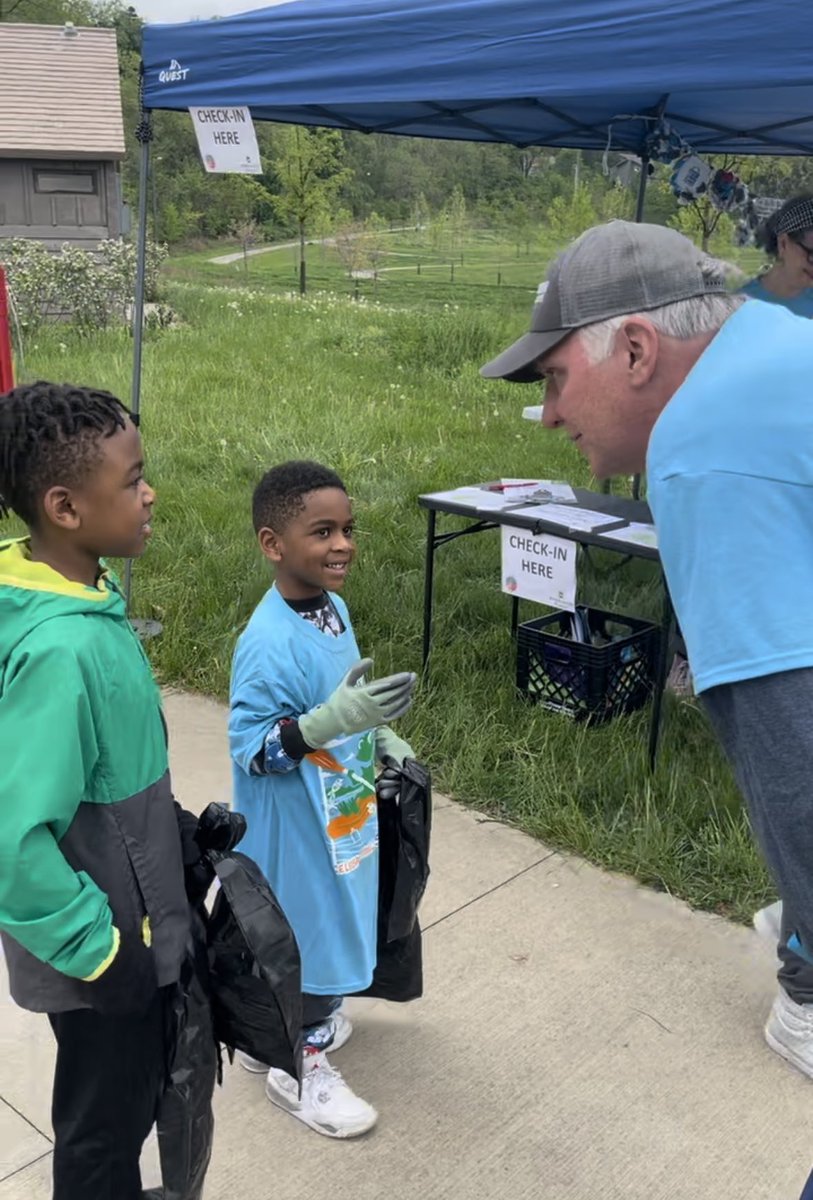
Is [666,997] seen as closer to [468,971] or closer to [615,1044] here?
[615,1044]

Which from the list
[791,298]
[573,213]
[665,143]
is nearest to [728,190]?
[665,143]

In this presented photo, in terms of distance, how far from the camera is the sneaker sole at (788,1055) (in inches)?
94.7

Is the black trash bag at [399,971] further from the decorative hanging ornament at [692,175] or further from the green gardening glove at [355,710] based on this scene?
the decorative hanging ornament at [692,175]

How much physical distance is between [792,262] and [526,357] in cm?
371

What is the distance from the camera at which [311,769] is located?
2090mm

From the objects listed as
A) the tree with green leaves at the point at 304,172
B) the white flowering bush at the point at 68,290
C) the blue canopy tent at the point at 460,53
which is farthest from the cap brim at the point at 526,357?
the tree with green leaves at the point at 304,172

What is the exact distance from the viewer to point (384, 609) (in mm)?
4961

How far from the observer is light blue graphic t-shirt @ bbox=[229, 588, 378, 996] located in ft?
6.77

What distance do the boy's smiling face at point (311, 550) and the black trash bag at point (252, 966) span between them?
0.60m

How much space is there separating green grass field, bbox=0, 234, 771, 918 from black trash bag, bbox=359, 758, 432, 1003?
1.10 m

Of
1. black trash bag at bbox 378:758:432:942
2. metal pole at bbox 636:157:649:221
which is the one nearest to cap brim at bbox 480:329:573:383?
black trash bag at bbox 378:758:432:942

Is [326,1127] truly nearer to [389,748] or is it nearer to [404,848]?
→ [404,848]

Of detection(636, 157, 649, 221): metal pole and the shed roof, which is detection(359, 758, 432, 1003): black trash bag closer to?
detection(636, 157, 649, 221): metal pole

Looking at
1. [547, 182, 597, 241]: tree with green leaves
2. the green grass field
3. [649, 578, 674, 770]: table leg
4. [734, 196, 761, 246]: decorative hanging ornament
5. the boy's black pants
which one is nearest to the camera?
the boy's black pants
